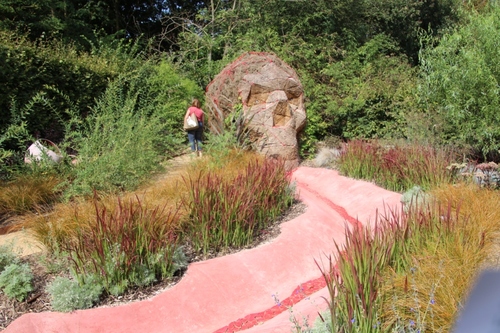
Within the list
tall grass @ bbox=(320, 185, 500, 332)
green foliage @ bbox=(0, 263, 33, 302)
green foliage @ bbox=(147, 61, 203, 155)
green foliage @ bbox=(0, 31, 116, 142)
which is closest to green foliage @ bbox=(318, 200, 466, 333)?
tall grass @ bbox=(320, 185, 500, 332)

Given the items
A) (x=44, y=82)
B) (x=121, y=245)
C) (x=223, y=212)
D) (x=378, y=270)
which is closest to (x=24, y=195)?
(x=121, y=245)

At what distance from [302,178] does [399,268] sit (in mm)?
6074

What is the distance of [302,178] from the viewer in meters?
9.65

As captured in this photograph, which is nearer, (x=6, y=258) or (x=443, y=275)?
(x=443, y=275)

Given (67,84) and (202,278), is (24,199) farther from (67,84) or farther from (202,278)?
(67,84)

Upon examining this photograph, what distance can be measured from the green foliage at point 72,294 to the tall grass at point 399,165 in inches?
204

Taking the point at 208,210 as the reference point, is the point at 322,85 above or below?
above

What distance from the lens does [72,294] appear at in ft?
12.6

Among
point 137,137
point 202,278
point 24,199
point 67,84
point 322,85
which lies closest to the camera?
point 202,278

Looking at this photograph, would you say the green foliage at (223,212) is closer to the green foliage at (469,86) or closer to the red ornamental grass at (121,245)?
the red ornamental grass at (121,245)

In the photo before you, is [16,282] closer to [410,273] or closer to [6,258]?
[6,258]

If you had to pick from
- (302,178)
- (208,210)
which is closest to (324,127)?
(302,178)

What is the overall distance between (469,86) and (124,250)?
270 inches

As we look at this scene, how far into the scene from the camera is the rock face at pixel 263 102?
9883 millimetres
